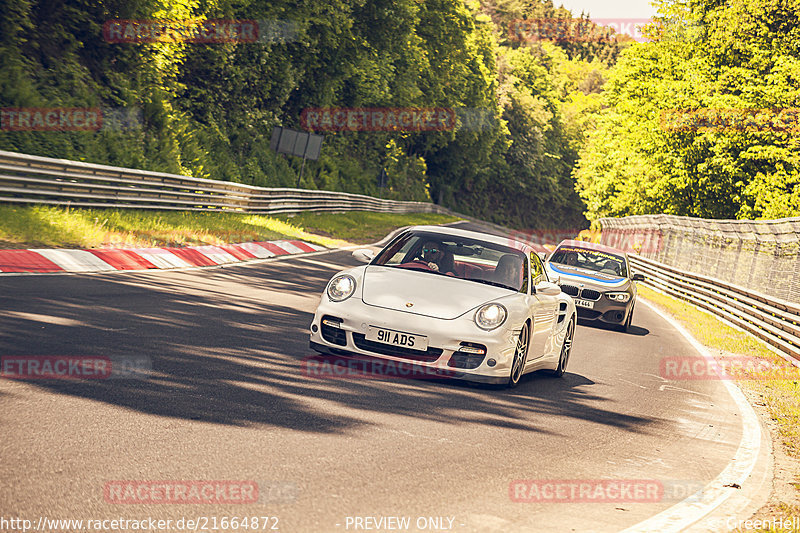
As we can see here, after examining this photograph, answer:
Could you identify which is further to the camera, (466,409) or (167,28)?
(167,28)

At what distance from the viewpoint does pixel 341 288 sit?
331 inches

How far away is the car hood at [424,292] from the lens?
806 cm

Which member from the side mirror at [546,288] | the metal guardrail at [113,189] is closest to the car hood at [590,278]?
the side mirror at [546,288]

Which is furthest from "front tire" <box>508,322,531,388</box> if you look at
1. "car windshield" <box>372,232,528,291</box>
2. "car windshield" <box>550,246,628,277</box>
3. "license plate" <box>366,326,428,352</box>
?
"car windshield" <box>550,246,628,277</box>

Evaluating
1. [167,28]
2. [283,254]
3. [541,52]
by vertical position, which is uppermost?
[541,52]

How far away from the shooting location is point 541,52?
124312 millimetres

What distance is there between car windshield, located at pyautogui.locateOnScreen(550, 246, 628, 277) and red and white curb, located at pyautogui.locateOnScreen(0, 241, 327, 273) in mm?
6797

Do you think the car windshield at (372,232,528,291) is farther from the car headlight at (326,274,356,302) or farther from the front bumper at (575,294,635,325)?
the front bumper at (575,294,635,325)

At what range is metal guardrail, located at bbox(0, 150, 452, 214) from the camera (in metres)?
15.4

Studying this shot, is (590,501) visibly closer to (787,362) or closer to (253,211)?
(787,362)

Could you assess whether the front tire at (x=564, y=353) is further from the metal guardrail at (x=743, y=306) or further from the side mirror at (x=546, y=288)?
the metal guardrail at (x=743, y=306)

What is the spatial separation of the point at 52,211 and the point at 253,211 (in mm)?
13011

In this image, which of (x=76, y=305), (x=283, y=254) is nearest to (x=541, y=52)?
(x=283, y=254)

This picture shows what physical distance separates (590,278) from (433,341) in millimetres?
9631
